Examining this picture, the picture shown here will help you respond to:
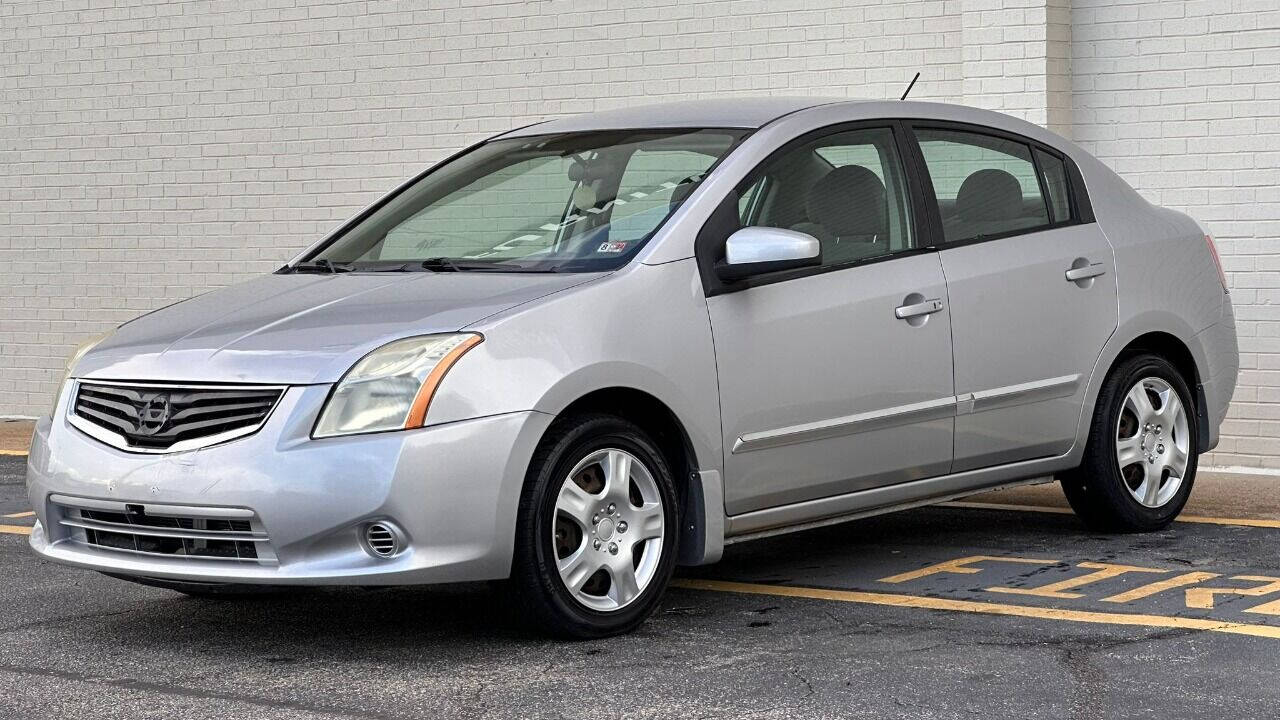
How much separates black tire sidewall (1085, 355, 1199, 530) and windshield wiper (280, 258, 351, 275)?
2.91 meters

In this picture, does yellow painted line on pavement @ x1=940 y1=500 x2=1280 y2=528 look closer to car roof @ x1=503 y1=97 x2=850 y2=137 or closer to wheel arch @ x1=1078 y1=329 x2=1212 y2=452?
wheel arch @ x1=1078 y1=329 x2=1212 y2=452

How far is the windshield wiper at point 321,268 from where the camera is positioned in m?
6.34

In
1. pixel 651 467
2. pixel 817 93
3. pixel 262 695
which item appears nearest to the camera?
pixel 262 695

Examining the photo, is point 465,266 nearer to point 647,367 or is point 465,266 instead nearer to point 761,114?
point 647,367

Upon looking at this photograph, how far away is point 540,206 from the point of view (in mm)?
6316

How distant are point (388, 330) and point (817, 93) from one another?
5.94 m

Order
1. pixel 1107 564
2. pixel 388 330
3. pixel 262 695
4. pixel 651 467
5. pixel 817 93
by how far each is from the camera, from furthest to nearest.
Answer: pixel 817 93 < pixel 1107 564 < pixel 651 467 < pixel 388 330 < pixel 262 695

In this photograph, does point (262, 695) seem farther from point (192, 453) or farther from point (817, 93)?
point (817, 93)

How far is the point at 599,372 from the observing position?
17.8ft

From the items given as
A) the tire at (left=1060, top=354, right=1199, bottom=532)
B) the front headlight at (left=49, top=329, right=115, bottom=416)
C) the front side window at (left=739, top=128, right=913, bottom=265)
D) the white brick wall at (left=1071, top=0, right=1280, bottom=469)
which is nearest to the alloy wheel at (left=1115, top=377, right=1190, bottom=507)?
the tire at (left=1060, top=354, right=1199, bottom=532)

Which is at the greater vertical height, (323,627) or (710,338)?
(710,338)

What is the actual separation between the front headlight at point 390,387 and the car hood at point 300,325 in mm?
41

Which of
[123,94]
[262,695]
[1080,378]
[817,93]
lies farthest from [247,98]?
[262,695]

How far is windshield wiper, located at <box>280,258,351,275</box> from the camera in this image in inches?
250
